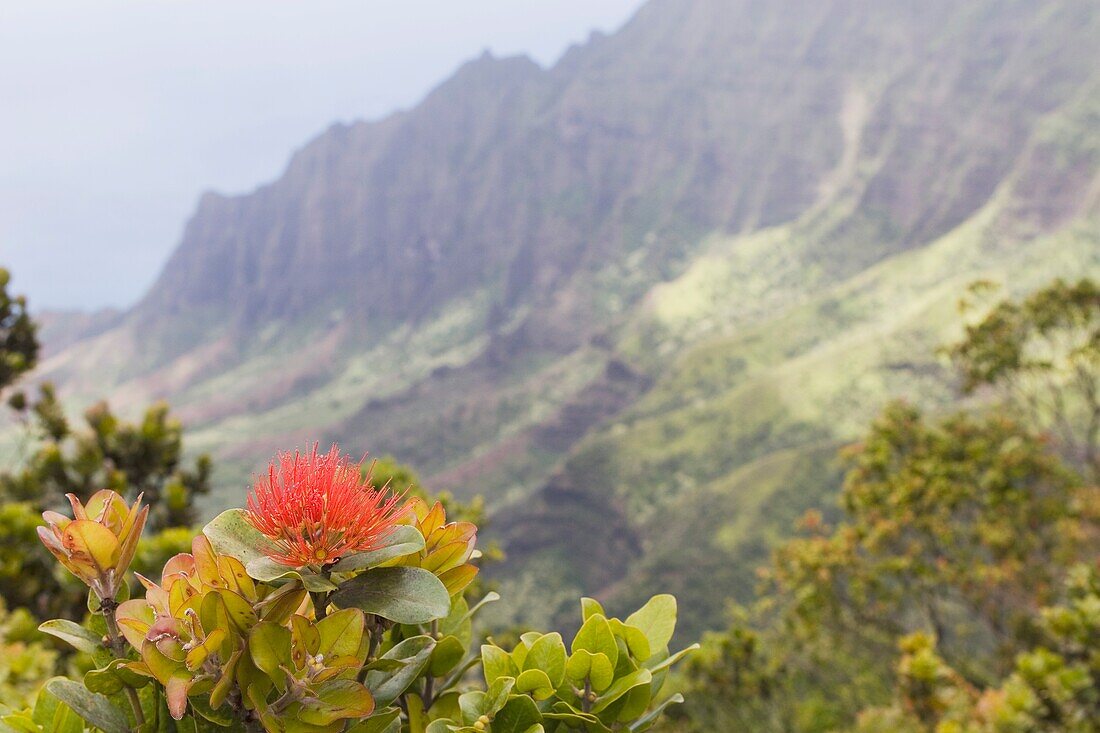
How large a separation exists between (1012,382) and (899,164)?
139533 millimetres

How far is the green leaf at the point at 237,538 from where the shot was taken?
124 centimetres

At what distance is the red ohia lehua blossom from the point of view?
4.03ft

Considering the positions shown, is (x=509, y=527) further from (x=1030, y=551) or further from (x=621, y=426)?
(x=1030, y=551)

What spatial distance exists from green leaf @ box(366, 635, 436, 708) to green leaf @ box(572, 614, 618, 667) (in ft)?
0.98

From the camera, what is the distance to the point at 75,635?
1342mm

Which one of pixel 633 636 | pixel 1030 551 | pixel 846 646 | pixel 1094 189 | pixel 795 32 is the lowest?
pixel 1094 189

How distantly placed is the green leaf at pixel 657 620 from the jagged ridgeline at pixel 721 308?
196ft

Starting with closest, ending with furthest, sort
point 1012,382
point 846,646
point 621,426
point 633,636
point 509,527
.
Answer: point 633,636, point 1012,382, point 846,646, point 509,527, point 621,426

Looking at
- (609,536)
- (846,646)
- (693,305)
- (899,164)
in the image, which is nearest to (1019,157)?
(899,164)

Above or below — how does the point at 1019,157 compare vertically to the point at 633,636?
below

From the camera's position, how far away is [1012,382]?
12945mm

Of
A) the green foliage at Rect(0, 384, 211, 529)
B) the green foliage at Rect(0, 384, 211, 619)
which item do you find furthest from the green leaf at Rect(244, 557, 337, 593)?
the green foliage at Rect(0, 384, 211, 529)

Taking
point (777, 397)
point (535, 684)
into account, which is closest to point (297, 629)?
point (535, 684)

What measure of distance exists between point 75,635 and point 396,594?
0.61 metres
